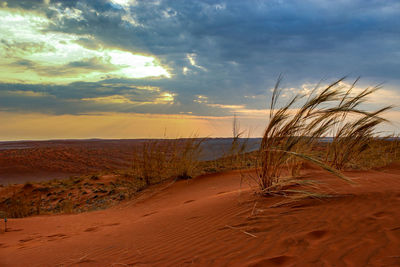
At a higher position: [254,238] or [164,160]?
[164,160]

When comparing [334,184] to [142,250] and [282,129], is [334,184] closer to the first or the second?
[282,129]

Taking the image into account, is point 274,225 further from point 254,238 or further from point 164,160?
point 164,160

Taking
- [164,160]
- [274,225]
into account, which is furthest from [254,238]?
[164,160]

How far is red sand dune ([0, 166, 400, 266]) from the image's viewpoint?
2.06m

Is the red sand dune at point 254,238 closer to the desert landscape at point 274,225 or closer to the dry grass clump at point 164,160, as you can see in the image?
the desert landscape at point 274,225

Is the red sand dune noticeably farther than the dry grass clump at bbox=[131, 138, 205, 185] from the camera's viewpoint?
No

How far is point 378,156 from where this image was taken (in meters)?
8.69

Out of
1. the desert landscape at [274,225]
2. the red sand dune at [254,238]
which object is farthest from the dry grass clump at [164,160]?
the red sand dune at [254,238]

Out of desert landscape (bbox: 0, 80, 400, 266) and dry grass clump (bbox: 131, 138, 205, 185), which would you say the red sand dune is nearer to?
desert landscape (bbox: 0, 80, 400, 266)

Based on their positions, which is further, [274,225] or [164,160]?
[164,160]

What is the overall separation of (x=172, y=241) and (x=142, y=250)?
1.06ft

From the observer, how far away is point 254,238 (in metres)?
2.50

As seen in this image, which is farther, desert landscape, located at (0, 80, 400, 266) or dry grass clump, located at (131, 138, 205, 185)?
dry grass clump, located at (131, 138, 205, 185)

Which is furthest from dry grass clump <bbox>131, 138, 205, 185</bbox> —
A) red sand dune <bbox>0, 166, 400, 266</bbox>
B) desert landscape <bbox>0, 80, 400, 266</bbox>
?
red sand dune <bbox>0, 166, 400, 266</bbox>
